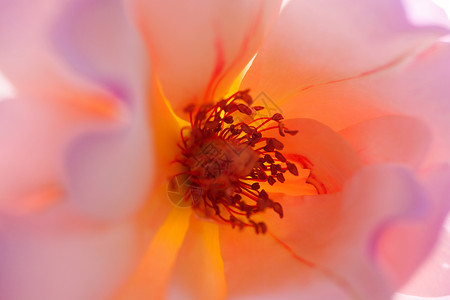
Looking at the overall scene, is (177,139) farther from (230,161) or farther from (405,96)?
(405,96)

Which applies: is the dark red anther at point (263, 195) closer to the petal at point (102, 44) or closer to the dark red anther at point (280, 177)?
the dark red anther at point (280, 177)

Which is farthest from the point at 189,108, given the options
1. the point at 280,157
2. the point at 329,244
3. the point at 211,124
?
the point at 329,244

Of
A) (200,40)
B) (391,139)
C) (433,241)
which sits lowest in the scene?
(433,241)

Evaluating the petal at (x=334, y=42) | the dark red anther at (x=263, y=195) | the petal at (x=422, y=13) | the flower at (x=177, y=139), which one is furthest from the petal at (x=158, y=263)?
the petal at (x=422, y=13)

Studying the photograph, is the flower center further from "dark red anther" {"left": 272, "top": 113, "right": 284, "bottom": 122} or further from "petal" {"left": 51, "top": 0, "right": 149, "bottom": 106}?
"petal" {"left": 51, "top": 0, "right": 149, "bottom": 106}

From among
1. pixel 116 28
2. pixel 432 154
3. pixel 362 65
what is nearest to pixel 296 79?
pixel 362 65

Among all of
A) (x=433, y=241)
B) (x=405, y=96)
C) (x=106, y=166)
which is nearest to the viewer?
(x=106, y=166)

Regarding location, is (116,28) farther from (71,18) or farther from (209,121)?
(209,121)

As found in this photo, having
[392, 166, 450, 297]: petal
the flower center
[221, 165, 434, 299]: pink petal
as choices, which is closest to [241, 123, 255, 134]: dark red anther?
the flower center

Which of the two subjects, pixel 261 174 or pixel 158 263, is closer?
pixel 158 263
